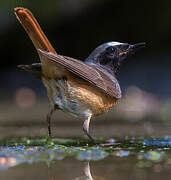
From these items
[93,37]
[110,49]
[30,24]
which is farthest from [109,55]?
[93,37]

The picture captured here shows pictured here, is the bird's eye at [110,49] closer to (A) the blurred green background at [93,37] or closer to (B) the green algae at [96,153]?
(B) the green algae at [96,153]

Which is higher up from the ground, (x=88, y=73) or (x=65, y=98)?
(x=88, y=73)

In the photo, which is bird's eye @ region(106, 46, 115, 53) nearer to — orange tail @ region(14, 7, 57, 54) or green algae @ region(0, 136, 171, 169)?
orange tail @ region(14, 7, 57, 54)

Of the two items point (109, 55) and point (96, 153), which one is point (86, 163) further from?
point (109, 55)

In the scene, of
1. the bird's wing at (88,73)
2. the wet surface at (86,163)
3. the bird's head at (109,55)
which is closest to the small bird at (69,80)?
the bird's wing at (88,73)

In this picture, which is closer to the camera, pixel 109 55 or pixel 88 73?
pixel 88 73

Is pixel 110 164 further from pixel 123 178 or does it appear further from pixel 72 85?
pixel 72 85
